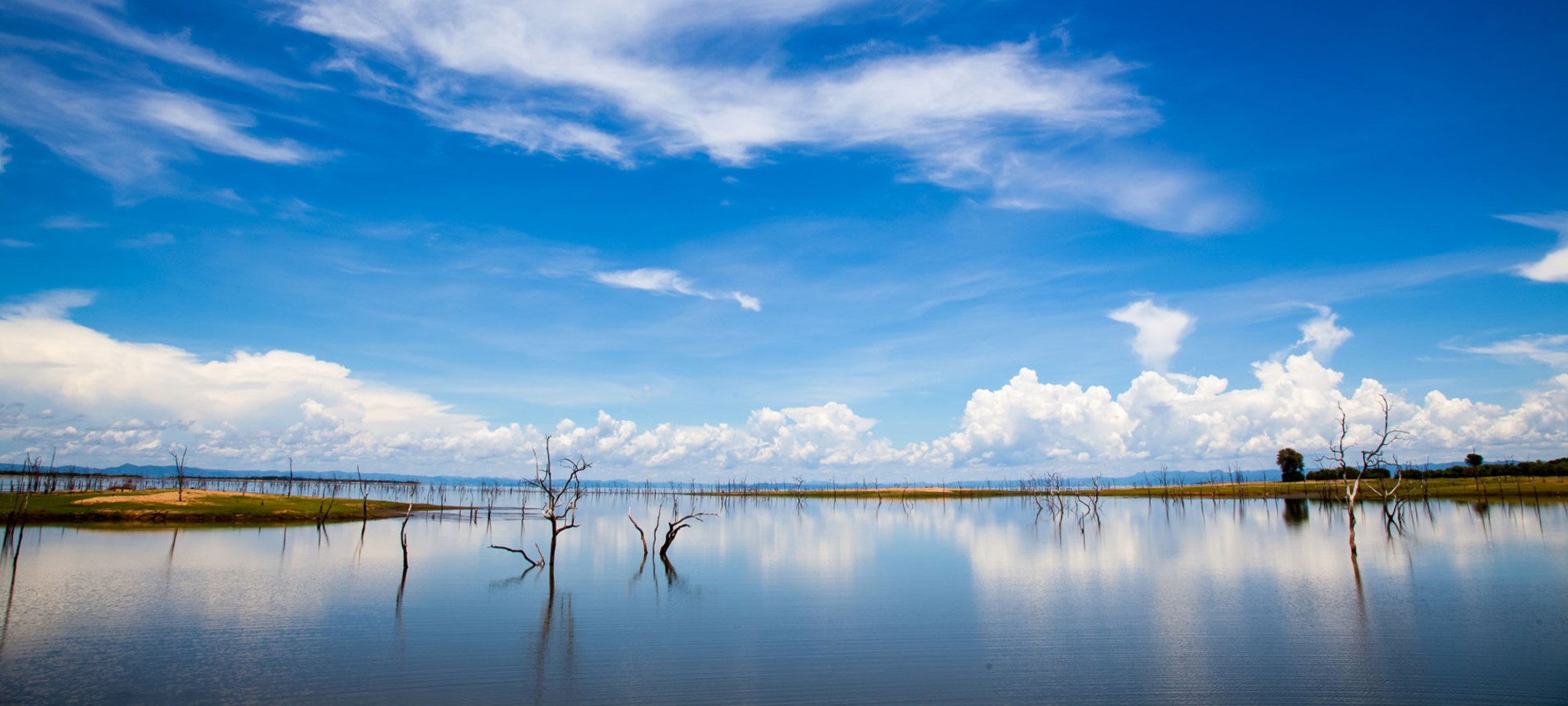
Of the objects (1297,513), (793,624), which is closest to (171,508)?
(793,624)

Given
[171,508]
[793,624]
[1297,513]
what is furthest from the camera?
[1297,513]

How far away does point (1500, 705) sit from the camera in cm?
1539

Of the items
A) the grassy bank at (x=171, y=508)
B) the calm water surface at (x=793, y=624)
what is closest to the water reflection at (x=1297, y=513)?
the calm water surface at (x=793, y=624)

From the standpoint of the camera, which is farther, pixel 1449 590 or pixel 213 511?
pixel 213 511

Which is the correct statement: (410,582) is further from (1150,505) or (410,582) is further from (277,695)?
(1150,505)

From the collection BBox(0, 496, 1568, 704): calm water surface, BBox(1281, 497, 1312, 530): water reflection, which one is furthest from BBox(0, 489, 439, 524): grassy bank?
BBox(1281, 497, 1312, 530): water reflection

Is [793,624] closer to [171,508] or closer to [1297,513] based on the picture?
[171,508]

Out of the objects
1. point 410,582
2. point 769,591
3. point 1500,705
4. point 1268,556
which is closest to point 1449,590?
point 1268,556

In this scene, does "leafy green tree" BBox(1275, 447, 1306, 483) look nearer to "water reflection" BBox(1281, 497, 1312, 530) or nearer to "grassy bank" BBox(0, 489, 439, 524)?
"water reflection" BBox(1281, 497, 1312, 530)

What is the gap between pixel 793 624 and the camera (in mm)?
23953

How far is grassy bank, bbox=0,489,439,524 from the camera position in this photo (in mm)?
57844

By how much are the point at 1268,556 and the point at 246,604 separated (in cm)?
4481

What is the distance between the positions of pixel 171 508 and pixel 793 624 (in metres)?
61.9

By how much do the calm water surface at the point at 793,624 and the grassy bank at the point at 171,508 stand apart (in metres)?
13.2
